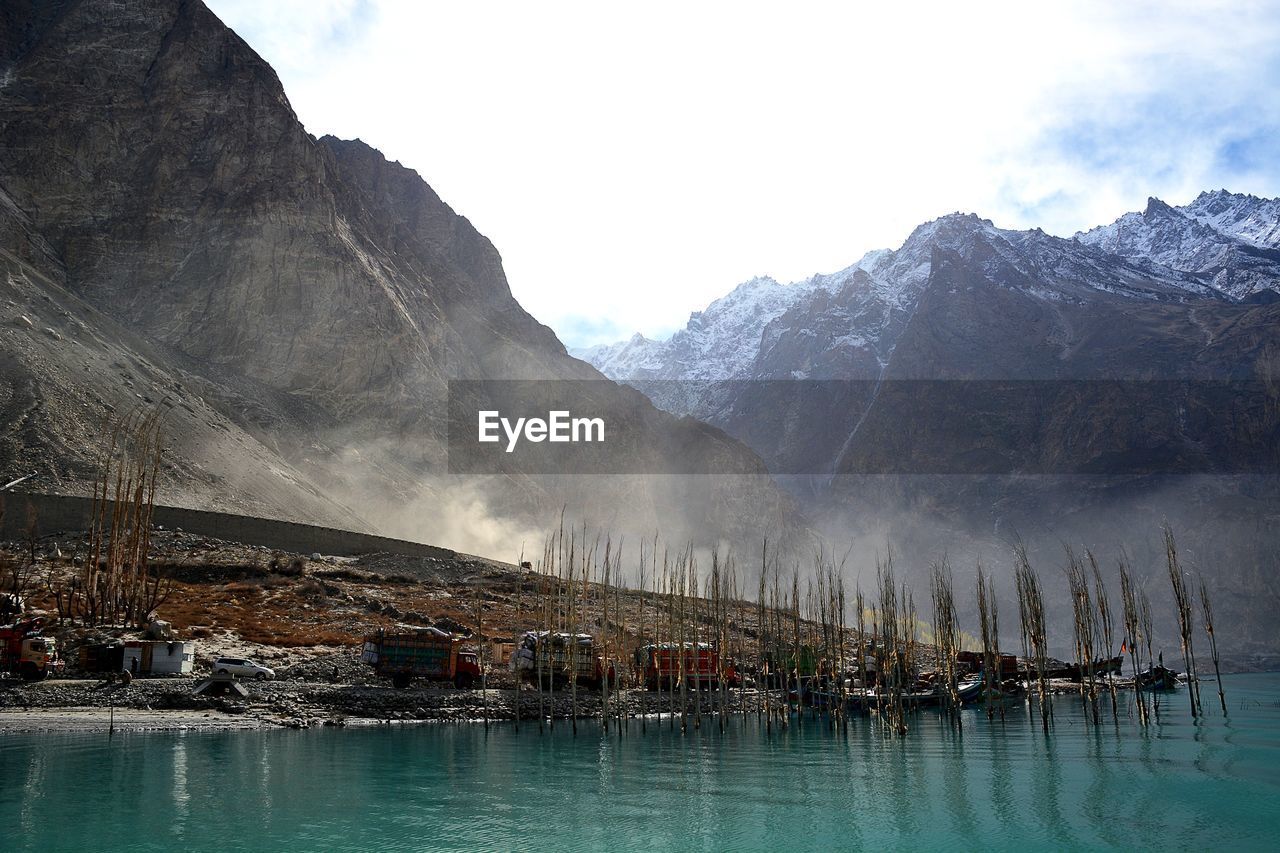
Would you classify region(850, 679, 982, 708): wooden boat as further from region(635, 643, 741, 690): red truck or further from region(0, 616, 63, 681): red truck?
region(0, 616, 63, 681): red truck

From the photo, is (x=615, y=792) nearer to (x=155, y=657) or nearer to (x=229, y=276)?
(x=155, y=657)

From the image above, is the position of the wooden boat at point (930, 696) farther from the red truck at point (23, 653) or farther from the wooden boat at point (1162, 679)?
the red truck at point (23, 653)

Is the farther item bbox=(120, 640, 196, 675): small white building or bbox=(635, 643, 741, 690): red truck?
bbox=(635, 643, 741, 690): red truck

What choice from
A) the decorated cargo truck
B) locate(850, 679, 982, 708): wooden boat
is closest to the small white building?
the decorated cargo truck

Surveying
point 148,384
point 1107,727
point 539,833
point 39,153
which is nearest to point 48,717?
point 539,833

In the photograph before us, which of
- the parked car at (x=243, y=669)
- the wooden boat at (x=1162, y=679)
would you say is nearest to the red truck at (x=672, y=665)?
the parked car at (x=243, y=669)

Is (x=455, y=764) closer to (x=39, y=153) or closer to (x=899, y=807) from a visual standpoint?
(x=899, y=807)
